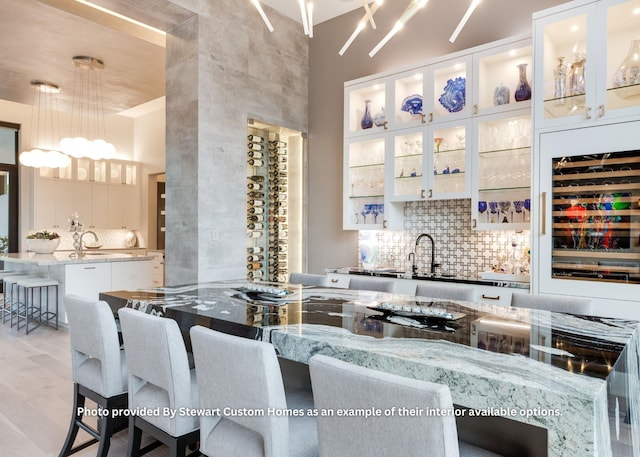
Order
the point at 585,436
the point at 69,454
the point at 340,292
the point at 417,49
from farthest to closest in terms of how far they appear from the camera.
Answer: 1. the point at 417,49
2. the point at 340,292
3. the point at 69,454
4. the point at 585,436

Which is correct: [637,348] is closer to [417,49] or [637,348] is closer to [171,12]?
[417,49]

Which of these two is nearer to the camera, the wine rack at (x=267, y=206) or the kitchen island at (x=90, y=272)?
the wine rack at (x=267, y=206)

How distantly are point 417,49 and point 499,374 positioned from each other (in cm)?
400

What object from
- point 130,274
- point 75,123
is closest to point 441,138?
point 130,274

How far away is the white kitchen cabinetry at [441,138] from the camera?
356 cm

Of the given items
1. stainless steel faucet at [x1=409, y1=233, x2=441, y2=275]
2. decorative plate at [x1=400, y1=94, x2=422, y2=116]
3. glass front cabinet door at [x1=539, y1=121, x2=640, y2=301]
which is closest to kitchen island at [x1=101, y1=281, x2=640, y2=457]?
glass front cabinet door at [x1=539, y1=121, x2=640, y2=301]

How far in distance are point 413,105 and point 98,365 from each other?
134 inches

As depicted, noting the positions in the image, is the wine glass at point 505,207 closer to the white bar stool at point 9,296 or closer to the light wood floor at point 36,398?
the light wood floor at point 36,398

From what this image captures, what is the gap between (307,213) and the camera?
5234mm

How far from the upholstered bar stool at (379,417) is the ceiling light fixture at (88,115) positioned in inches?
244

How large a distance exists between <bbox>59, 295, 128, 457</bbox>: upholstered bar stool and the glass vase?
346 cm

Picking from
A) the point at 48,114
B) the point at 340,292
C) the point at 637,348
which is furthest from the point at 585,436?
the point at 48,114

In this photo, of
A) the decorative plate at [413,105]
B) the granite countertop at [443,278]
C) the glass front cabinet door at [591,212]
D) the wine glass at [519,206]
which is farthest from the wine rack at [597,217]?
the decorative plate at [413,105]

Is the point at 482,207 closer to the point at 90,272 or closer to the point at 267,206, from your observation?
the point at 267,206
